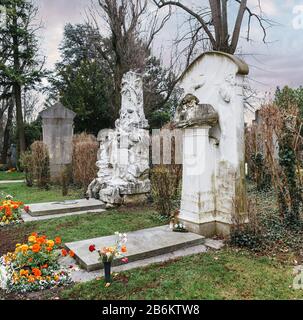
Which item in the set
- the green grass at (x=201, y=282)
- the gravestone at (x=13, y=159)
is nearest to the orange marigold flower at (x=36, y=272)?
the green grass at (x=201, y=282)

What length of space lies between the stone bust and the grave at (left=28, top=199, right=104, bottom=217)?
337 centimetres

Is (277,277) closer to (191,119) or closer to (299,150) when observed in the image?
(191,119)

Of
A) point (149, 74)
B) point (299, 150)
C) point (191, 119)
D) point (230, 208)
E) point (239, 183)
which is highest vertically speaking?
point (149, 74)

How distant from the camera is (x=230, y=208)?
15.5ft

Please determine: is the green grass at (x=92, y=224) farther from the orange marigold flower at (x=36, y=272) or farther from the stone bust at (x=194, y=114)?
the stone bust at (x=194, y=114)

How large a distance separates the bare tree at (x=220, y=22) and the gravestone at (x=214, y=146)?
21.2ft

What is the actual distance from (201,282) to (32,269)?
1962 mm

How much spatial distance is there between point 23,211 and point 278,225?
5.83 meters

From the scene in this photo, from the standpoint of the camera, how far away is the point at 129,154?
7.78 metres

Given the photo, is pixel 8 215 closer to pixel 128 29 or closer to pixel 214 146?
pixel 214 146

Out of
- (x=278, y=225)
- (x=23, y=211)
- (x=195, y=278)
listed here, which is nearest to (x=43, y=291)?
(x=195, y=278)

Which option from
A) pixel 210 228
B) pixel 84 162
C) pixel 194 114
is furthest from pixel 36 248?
pixel 84 162

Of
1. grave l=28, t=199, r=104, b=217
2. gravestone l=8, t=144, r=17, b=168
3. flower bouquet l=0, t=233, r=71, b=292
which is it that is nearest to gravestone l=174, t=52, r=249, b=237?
flower bouquet l=0, t=233, r=71, b=292

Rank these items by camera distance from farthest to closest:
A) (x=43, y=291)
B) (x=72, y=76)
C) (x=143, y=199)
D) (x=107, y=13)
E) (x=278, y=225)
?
1. (x=72, y=76)
2. (x=107, y=13)
3. (x=143, y=199)
4. (x=278, y=225)
5. (x=43, y=291)
